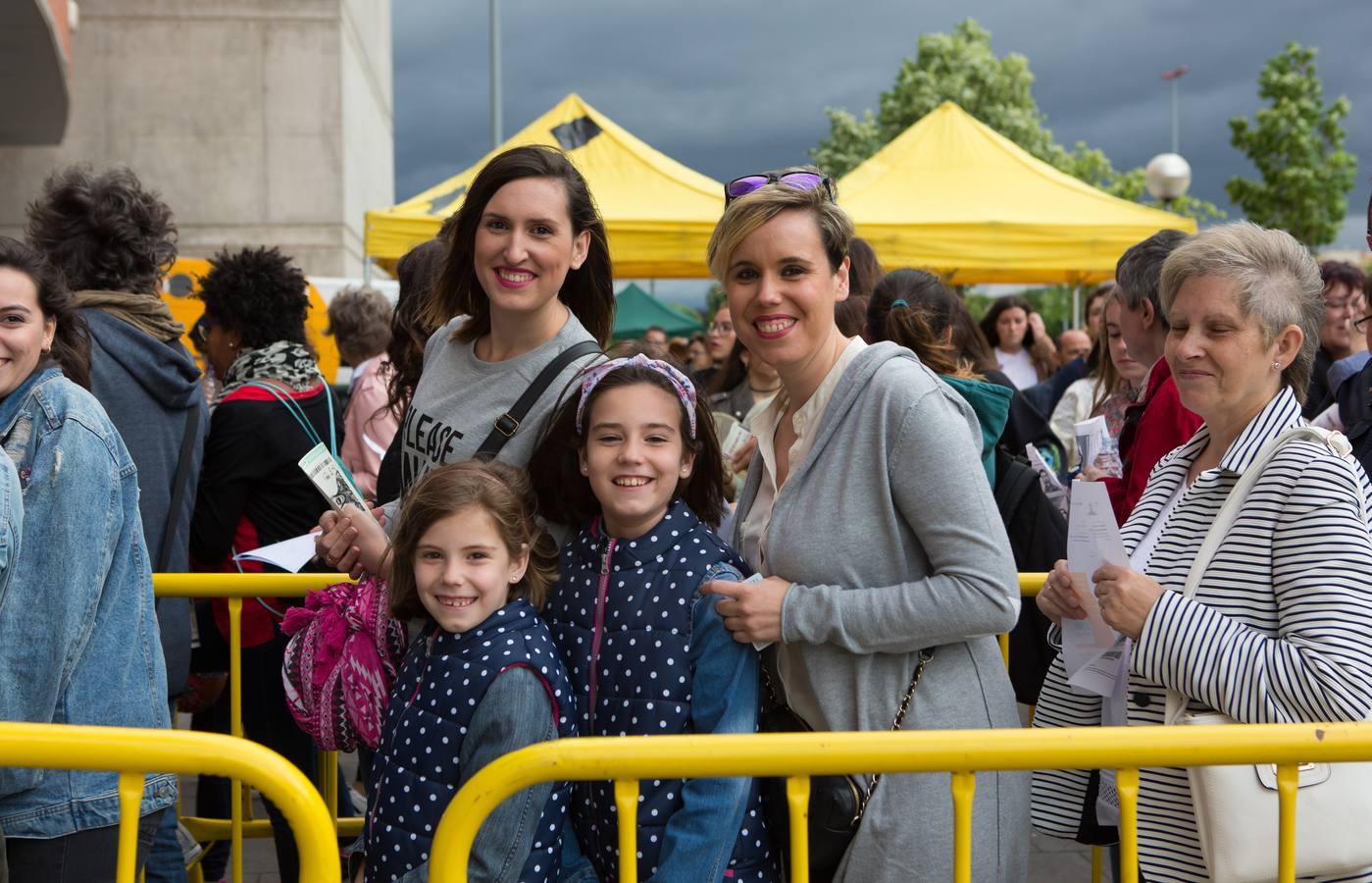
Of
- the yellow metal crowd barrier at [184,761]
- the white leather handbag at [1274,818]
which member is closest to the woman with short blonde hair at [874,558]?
the white leather handbag at [1274,818]

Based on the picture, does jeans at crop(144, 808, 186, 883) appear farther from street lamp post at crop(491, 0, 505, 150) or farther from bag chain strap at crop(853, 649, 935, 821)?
street lamp post at crop(491, 0, 505, 150)

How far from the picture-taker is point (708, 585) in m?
2.25

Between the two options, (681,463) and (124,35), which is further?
(124,35)

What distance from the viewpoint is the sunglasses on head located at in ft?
8.05

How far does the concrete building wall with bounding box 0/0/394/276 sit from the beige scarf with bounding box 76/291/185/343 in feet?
63.1

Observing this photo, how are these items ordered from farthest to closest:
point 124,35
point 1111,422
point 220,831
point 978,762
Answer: point 124,35 → point 1111,422 → point 220,831 → point 978,762

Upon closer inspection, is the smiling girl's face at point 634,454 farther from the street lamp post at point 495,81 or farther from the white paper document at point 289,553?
the street lamp post at point 495,81

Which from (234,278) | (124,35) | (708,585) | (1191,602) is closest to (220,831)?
(234,278)

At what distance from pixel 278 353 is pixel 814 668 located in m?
2.61

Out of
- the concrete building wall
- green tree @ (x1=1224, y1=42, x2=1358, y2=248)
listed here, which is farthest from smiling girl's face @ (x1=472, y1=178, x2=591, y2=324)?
green tree @ (x1=1224, y1=42, x2=1358, y2=248)

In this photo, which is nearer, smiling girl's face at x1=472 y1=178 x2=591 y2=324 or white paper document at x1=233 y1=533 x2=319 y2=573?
smiling girl's face at x1=472 y1=178 x2=591 y2=324

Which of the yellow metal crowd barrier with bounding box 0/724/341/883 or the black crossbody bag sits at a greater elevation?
the yellow metal crowd barrier with bounding box 0/724/341/883

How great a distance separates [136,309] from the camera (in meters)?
3.63

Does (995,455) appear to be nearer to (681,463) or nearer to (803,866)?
(681,463)
